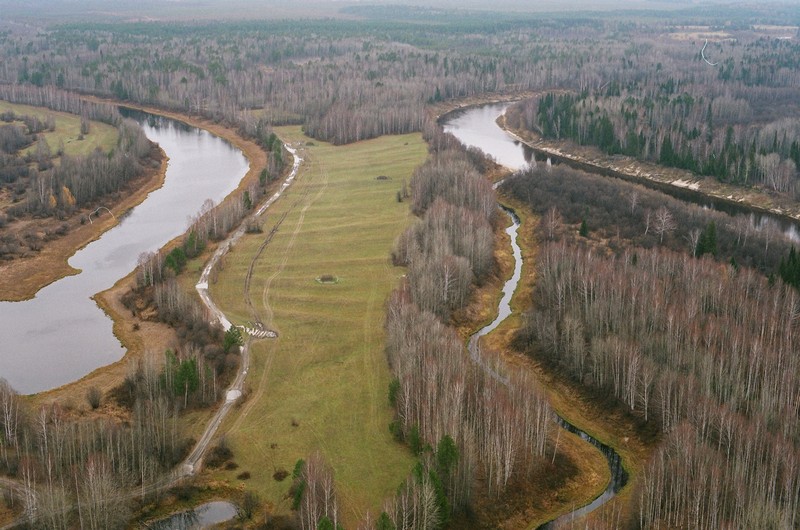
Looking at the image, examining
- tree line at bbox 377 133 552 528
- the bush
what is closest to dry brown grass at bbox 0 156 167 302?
the bush

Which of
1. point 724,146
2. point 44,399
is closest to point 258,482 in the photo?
point 44,399

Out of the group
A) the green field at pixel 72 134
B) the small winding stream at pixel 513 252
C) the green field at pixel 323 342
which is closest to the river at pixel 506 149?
the small winding stream at pixel 513 252

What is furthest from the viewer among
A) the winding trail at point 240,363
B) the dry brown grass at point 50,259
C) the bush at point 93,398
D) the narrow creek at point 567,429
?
the dry brown grass at point 50,259

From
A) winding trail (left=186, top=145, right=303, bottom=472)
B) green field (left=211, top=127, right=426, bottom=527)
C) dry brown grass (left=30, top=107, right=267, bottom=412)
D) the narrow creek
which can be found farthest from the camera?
dry brown grass (left=30, top=107, right=267, bottom=412)

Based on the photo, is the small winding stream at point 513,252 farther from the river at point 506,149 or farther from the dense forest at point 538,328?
the dense forest at point 538,328

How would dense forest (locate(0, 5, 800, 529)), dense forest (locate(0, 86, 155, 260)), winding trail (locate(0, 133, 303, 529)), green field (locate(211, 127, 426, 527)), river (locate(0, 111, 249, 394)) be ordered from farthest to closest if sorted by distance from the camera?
dense forest (locate(0, 86, 155, 260)) < river (locate(0, 111, 249, 394)) < green field (locate(211, 127, 426, 527)) < winding trail (locate(0, 133, 303, 529)) < dense forest (locate(0, 5, 800, 529))

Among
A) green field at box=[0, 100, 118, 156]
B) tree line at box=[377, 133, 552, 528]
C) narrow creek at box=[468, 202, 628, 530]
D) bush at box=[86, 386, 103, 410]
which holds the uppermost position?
green field at box=[0, 100, 118, 156]

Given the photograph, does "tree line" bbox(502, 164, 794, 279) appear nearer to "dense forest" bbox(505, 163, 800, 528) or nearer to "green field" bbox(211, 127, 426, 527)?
"dense forest" bbox(505, 163, 800, 528)
